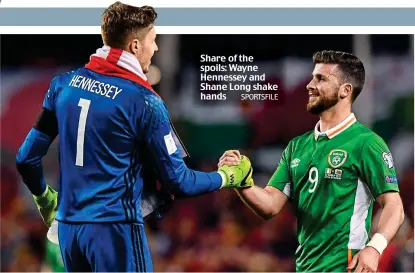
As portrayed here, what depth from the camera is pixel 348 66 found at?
4.41 m

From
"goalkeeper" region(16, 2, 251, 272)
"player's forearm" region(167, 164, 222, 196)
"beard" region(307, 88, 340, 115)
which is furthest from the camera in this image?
"beard" region(307, 88, 340, 115)

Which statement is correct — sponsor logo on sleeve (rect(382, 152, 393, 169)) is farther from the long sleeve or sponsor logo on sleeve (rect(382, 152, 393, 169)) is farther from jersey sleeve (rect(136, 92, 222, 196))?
the long sleeve

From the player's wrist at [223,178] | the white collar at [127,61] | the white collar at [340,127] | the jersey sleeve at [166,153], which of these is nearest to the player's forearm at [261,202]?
the player's wrist at [223,178]

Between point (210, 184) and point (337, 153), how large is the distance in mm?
899

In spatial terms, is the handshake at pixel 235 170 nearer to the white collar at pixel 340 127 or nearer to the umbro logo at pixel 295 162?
the umbro logo at pixel 295 162

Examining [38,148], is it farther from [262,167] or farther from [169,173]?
[262,167]

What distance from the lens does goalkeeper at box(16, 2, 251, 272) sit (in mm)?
3557

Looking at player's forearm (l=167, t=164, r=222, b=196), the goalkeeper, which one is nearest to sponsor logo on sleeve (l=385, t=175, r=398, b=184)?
player's forearm (l=167, t=164, r=222, b=196)

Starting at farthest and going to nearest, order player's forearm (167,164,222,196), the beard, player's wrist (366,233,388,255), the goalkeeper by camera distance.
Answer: the beard → player's wrist (366,233,388,255) → player's forearm (167,164,222,196) → the goalkeeper

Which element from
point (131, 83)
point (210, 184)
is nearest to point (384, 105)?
point (210, 184)

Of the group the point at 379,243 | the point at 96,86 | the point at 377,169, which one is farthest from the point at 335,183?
the point at 96,86

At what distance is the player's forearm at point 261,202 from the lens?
449cm

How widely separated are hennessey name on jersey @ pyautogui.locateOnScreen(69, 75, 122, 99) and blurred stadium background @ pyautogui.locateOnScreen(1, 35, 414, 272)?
156cm

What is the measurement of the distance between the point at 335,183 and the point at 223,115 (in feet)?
5.34
